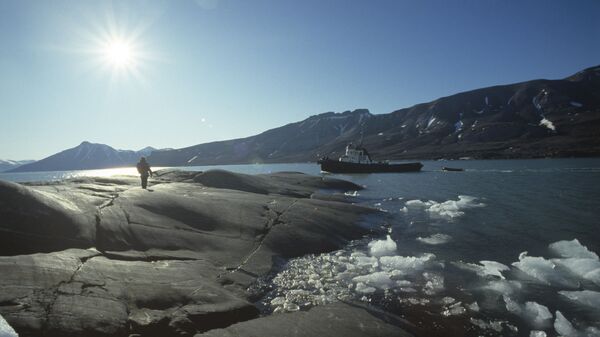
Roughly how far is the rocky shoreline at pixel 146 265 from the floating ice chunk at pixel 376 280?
241cm

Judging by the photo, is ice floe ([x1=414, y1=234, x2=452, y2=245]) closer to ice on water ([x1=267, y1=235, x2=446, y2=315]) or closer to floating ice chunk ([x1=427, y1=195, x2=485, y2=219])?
ice on water ([x1=267, y1=235, x2=446, y2=315])

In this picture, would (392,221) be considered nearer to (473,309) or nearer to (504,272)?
(504,272)

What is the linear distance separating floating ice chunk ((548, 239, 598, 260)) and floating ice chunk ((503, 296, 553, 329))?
22.8 ft

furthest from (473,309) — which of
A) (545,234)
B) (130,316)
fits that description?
(545,234)

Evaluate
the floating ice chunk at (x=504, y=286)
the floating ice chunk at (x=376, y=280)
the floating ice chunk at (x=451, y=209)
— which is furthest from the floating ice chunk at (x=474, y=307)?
the floating ice chunk at (x=451, y=209)

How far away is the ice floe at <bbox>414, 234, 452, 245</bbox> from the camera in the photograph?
18844 mm

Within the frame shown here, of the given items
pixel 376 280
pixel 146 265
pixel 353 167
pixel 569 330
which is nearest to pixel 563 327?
pixel 569 330

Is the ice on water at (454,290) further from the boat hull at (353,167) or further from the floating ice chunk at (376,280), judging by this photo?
the boat hull at (353,167)

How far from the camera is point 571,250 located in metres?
16.4

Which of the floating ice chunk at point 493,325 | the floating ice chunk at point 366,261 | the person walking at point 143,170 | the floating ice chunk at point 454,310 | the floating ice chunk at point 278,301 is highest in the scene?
the person walking at point 143,170

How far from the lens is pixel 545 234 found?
2042 centimetres

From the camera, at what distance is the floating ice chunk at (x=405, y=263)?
1426 centimetres

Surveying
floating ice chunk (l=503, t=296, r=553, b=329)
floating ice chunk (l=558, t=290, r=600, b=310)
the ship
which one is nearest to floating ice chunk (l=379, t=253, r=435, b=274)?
floating ice chunk (l=503, t=296, r=553, b=329)

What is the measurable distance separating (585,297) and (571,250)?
6.27 m
